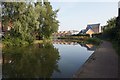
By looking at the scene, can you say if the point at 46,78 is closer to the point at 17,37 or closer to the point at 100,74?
the point at 100,74

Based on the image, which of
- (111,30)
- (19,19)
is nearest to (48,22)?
(111,30)

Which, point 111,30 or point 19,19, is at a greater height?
point 19,19

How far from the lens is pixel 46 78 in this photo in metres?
11.6

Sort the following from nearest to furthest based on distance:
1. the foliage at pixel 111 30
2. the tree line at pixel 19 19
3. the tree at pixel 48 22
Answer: the tree line at pixel 19 19 < the foliage at pixel 111 30 < the tree at pixel 48 22

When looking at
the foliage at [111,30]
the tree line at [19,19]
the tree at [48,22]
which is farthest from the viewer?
the tree at [48,22]

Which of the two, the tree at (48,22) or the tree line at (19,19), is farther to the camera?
the tree at (48,22)

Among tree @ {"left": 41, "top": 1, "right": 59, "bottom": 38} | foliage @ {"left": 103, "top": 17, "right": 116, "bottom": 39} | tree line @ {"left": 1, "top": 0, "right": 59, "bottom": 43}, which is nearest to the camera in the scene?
tree line @ {"left": 1, "top": 0, "right": 59, "bottom": 43}

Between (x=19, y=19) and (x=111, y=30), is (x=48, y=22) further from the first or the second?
(x=19, y=19)

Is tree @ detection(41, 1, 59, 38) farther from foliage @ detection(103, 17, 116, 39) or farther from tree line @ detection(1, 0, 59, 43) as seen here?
tree line @ detection(1, 0, 59, 43)

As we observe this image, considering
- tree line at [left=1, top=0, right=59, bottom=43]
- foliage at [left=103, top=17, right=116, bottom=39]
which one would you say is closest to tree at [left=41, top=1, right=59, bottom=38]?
foliage at [left=103, top=17, right=116, bottom=39]

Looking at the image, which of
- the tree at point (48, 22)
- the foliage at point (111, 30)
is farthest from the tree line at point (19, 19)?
the foliage at point (111, 30)

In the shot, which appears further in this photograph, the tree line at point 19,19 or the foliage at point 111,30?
the foliage at point 111,30

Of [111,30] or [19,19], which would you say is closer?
[19,19]

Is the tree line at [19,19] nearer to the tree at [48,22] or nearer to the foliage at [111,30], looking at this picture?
the tree at [48,22]
